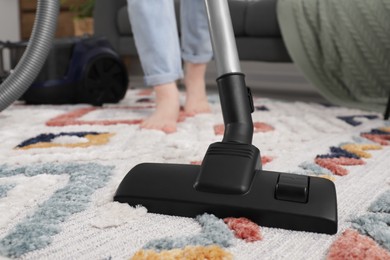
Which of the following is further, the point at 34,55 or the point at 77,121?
the point at 77,121

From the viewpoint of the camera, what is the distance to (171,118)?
1.10 meters

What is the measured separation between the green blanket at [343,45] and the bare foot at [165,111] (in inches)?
25.6

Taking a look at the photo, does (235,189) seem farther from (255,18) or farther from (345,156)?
(255,18)

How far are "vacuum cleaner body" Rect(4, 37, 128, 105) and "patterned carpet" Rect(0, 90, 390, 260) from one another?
0.22 metres

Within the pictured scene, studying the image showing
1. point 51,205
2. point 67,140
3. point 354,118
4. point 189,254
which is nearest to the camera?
point 189,254

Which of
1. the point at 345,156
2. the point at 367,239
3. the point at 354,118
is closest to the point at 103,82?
the point at 354,118

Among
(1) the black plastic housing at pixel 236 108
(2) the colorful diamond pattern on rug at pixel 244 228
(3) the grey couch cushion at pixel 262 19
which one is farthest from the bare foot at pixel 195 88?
(2) the colorful diamond pattern on rug at pixel 244 228

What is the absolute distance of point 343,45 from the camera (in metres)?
1.52

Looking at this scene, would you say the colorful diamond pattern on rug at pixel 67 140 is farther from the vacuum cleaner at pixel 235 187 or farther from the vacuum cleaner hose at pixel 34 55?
the vacuum cleaner at pixel 235 187

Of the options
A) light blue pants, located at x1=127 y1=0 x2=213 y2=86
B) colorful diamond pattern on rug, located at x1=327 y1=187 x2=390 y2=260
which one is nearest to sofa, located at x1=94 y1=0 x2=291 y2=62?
light blue pants, located at x1=127 y1=0 x2=213 y2=86

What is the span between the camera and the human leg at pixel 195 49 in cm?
130

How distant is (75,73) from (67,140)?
2.02 ft

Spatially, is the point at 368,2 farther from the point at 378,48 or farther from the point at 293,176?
the point at 293,176

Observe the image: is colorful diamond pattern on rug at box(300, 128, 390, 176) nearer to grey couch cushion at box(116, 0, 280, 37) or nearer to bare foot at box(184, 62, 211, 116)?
bare foot at box(184, 62, 211, 116)
